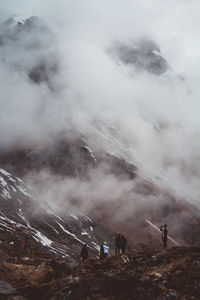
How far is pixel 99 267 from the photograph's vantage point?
28562mm

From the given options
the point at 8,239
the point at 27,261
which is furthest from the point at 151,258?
the point at 8,239

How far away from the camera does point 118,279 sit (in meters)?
21.4

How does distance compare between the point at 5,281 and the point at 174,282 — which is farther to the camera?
the point at 5,281

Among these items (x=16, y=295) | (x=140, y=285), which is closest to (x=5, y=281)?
(x=16, y=295)

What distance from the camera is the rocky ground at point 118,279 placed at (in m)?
19.1

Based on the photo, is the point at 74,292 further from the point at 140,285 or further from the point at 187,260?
the point at 187,260

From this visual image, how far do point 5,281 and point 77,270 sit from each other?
6823 mm

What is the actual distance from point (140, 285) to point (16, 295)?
9.60 m

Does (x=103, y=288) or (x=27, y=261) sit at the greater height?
(x=27, y=261)

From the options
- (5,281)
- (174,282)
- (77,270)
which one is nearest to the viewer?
(174,282)

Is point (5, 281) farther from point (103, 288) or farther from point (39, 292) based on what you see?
point (103, 288)

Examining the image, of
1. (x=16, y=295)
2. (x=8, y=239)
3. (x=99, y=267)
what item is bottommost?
(x=16, y=295)

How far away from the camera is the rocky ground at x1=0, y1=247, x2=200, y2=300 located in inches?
752

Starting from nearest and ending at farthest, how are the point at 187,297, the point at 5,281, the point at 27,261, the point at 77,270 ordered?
the point at 187,297, the point at 5,281, the point at 77,270, the point at 27,261
